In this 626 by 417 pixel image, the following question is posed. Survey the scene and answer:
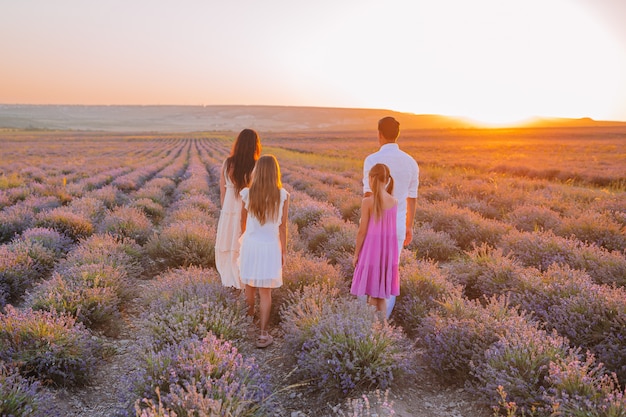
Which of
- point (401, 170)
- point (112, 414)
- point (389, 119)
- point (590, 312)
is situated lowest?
point (112, 414)

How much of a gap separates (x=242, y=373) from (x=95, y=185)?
13.3 m

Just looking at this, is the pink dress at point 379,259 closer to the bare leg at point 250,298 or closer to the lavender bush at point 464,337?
the lavender bush at point 464,337

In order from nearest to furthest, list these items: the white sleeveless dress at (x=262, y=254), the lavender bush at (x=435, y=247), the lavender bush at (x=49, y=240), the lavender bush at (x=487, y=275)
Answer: the white sleeveless dress at (x=262, y=254) < the lavender bush at (x=487, y=275) < the lavender bush at (x=49, y=240) < the lavender bush at (x=435, y=247)

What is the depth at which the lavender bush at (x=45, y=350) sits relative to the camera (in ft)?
10.7

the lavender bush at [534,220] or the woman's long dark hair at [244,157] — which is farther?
the lavender bush at [534,220]

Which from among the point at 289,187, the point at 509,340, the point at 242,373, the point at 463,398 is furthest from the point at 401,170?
the point at 289,187

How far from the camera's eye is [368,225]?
4.04m

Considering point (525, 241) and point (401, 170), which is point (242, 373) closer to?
point (401, 170)

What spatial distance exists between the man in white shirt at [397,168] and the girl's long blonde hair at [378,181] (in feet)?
0.28

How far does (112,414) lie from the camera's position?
10.3 ft

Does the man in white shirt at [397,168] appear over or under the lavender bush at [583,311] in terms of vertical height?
over

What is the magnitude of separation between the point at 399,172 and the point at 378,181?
12.1 inches

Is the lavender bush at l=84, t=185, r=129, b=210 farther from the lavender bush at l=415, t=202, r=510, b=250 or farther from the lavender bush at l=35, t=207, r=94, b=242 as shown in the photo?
the lavender bush at l=415, t=202, r=510, b=250

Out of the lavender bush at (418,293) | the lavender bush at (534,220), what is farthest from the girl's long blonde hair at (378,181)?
the lavender bush at (534,220)
